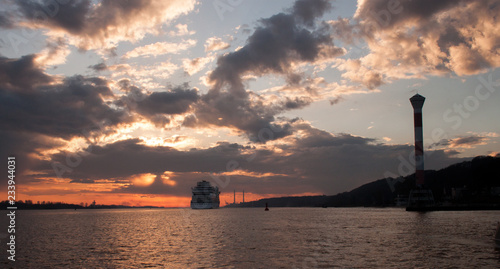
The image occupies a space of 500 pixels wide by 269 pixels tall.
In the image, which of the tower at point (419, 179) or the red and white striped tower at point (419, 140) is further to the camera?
the tower at point (419, 179)

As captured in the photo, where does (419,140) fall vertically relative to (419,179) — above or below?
above

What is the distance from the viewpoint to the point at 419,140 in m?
183

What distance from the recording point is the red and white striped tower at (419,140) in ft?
590

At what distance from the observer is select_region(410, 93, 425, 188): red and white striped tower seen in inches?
7077

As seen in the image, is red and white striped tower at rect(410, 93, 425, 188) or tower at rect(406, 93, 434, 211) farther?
tower at rect(406, 93, 434, 211)

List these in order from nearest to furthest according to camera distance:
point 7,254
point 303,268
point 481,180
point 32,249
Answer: point 303,268
point 7,254
point 32,249
point 481,180

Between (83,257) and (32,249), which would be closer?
(83,257)

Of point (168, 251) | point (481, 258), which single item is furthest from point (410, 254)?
point (168, 251)

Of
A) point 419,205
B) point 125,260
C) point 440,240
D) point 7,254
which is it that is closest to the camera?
point 125,260

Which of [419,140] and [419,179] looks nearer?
[419,179]

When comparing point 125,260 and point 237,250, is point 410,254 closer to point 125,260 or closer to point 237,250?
point 237,250

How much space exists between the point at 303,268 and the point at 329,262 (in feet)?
12.8

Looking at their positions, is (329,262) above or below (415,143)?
below

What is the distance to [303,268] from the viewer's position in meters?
31.9
